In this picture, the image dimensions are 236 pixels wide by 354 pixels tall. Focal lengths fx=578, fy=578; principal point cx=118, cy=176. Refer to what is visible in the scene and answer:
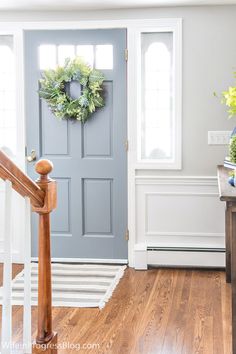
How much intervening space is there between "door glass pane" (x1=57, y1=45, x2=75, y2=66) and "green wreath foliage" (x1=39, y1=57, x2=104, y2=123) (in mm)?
72

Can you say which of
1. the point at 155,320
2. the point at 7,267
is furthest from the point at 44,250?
the point at 155,320

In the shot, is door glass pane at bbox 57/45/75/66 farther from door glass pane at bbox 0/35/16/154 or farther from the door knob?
the door knob

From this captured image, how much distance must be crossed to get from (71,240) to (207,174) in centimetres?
134

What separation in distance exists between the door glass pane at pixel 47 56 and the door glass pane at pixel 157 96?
0.76m

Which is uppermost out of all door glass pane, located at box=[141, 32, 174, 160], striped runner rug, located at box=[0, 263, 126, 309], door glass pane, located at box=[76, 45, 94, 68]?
door glass pane, located at box=[76, 45, 94, 68]

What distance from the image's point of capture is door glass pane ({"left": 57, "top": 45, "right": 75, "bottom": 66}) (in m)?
4.97

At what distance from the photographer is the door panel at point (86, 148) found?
4.95 m

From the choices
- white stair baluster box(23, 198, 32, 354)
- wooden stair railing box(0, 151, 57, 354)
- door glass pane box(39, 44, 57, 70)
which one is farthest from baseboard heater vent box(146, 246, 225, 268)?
white stair baluster box(23, 198, 32, 354)

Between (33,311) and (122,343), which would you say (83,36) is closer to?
(33,311)

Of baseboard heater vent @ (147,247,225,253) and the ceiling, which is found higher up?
the ceiling

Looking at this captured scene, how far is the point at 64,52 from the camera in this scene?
4992 mm

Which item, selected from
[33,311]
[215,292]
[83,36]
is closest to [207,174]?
[215,292]

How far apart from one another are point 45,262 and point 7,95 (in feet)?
9.53

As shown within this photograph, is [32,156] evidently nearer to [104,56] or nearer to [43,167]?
[104,56]
